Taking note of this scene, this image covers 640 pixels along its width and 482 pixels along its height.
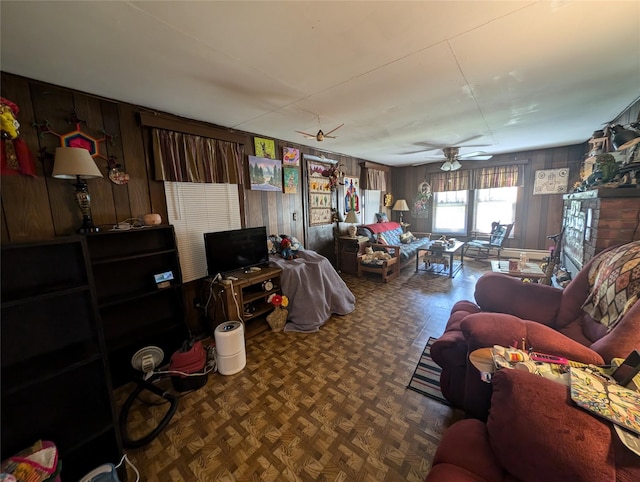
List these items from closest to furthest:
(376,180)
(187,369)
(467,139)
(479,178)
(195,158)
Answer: (187,369)
(195,158)
(467,139)
(479,178)
(376,180)

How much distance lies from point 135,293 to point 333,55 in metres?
2.40

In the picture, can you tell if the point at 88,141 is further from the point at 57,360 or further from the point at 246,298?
the point at 246,298

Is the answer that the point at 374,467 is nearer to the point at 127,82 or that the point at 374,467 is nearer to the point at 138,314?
the point at 138,314

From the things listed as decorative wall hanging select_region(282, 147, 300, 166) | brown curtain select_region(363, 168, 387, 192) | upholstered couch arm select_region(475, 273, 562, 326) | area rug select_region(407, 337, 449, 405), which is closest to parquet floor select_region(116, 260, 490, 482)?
area rug select_region(407, 337, 449, 405)

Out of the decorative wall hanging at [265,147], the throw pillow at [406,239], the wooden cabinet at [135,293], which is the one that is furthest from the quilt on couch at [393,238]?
the wooden cabinet at [135,293]

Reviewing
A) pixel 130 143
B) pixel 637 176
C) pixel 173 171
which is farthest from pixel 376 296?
pixel 130 143

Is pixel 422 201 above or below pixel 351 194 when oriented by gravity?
below

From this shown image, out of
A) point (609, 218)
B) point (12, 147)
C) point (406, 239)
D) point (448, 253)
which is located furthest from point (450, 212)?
point (12, 147)

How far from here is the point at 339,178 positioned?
4.62 m

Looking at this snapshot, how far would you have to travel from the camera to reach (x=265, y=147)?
10.6 feet

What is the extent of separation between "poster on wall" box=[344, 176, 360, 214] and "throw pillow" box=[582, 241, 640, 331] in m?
3.60

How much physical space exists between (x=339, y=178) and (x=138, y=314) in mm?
3721

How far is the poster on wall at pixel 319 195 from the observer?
401 cm

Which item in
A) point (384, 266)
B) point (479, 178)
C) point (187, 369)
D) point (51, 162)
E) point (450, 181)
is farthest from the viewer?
point (450, 181)
